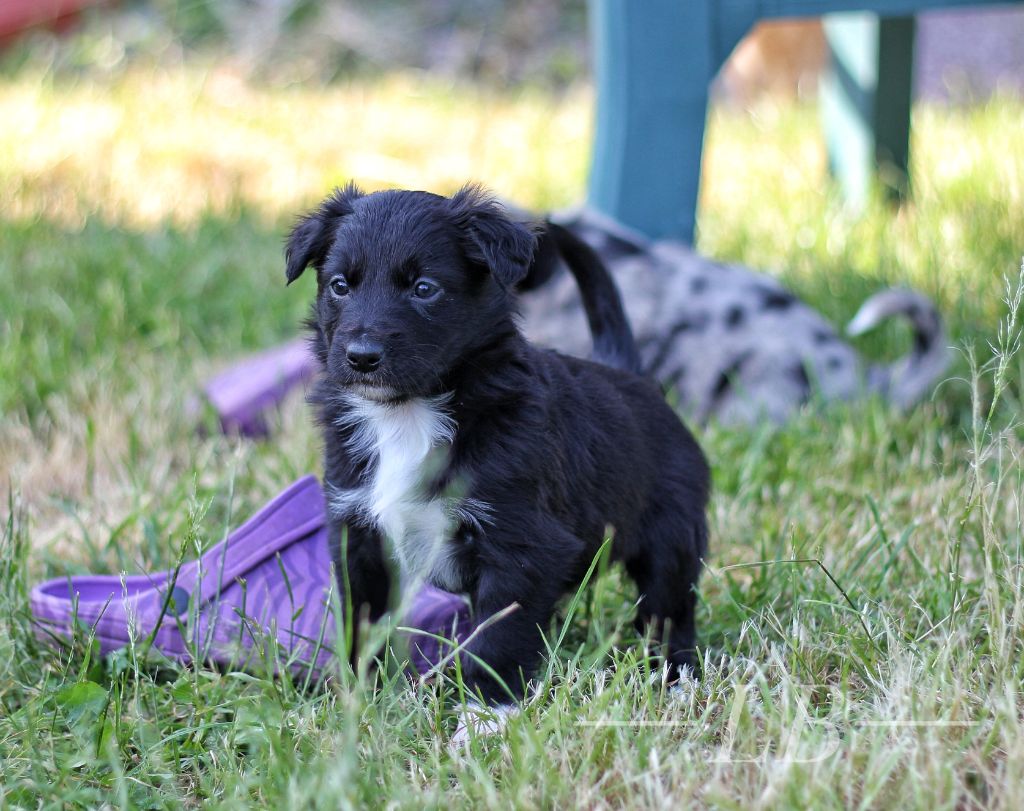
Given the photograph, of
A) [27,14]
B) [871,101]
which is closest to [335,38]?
→ [27,14]

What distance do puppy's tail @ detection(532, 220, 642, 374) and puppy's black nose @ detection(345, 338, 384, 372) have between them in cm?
80

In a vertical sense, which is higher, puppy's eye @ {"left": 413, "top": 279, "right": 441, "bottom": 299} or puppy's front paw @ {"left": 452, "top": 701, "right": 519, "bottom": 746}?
puppy's eye @ {"left": 413, "top": 279, "right": 441, "bottom": 299}

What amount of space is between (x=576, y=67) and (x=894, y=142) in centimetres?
538

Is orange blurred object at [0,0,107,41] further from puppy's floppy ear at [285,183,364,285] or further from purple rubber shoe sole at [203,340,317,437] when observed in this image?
puppy's floppy ear at [285,183,364,285]

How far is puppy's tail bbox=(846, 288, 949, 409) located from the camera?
162 inches

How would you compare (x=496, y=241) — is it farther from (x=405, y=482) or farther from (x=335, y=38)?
(x=335, y=38)

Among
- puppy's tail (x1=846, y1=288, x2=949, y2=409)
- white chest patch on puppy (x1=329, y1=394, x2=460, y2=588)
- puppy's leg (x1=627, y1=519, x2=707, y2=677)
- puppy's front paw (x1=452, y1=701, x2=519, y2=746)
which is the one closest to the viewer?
puppy's front paw (x1=452, y1=701, x2=519, y2=746)

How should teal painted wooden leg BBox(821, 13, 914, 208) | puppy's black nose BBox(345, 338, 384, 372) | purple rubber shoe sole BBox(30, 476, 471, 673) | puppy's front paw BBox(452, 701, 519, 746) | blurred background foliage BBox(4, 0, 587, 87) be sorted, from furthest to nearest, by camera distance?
blurred background foliage BBox(4, 0, 587, 87), teal painted wooden leg BBox(821, 13, 914, 208), purple rubber shoe sole BBox(30, 476, 471, 673), puppy's black nose BBox(345, 338, 384, 372), puppy's front paw BBox(452, 701, 519, 746)

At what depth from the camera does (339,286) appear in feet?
8.23

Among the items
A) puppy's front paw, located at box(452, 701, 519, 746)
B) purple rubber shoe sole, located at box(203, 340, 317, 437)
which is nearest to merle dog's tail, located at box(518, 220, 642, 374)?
puppy's front paw, located at box(452, 701, 519, 746)

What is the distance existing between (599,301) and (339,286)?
839 mm

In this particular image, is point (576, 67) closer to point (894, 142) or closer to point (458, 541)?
point (894, 142)

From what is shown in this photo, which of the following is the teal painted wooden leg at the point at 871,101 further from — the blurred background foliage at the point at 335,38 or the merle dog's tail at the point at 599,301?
the blurred background foliage at the point at 335,38

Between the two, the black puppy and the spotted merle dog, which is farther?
the spotted merle dog
